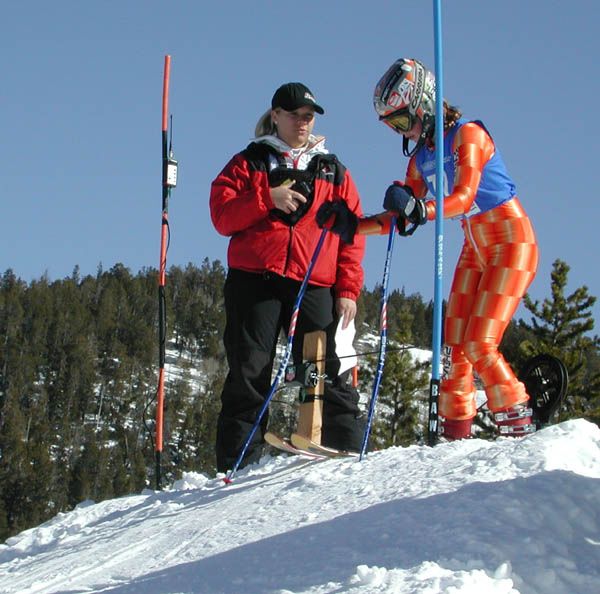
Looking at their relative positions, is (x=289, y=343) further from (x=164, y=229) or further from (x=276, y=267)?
(x=164, y=229)

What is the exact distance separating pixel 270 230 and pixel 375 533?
8.92 feet

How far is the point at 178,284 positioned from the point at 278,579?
14919cm

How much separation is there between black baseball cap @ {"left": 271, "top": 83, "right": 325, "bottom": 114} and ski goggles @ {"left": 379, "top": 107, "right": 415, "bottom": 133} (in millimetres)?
556

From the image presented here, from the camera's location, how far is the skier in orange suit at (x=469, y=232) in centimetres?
532

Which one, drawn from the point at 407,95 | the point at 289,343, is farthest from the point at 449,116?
the point at 289,343

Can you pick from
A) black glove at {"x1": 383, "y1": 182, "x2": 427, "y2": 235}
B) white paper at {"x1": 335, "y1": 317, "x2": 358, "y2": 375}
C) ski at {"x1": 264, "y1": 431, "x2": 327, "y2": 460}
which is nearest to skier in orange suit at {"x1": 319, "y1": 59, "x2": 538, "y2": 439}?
black glove at {"x1": 383, "y1": 182, "x2": 427, "y2": 235}

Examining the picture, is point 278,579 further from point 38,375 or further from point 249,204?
point 38,375

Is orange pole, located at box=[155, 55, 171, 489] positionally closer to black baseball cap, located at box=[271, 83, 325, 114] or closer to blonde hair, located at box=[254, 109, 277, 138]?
blonde hair, located at box=[254, 109, 277, 138]

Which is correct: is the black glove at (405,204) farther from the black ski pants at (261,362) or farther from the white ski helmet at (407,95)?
the black ski pants at (261,362)

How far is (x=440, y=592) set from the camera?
9.53 ft

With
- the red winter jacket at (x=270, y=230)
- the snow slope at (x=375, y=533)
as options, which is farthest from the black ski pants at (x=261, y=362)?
the snow slope at (x=375, y=533)

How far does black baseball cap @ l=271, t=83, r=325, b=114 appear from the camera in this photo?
6.04 metres

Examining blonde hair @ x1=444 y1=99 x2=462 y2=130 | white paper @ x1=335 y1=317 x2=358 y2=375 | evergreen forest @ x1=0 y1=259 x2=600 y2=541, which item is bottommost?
evergreen forest @ x1=0 y1=259 x2=600 y2=541

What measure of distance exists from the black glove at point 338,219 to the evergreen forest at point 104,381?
38.7 m
